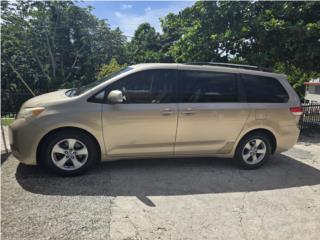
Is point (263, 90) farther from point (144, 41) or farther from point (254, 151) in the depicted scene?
point (144, 41)

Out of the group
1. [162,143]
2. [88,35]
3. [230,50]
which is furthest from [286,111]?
[88,35]

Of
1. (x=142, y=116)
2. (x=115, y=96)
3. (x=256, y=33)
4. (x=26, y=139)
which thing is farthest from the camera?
(x=256, y=33)

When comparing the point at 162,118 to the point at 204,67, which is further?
the point at 204,67

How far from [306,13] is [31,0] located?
21420 millimetres

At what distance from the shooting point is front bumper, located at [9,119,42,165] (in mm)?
3924

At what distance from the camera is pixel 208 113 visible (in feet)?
14.9

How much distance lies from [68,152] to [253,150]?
3.14 m

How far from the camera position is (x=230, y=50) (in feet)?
30.6

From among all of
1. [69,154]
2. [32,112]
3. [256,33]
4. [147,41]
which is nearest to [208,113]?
[69,154]

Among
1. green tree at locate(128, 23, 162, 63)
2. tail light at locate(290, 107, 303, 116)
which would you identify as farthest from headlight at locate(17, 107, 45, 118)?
green tree at locate(128, 23, 162, 63)

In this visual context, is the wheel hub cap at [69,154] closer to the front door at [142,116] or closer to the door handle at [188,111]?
the front door at [142,116]

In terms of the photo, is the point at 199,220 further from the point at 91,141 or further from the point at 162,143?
the point at 91,141

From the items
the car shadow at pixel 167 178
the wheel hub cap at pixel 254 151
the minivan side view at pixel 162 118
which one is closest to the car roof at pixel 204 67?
the minivan side view at pixel 162 118

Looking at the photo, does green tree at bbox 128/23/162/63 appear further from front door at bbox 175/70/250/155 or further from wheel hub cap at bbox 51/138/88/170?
wheel hub cap at bbox 51/138/88/170
